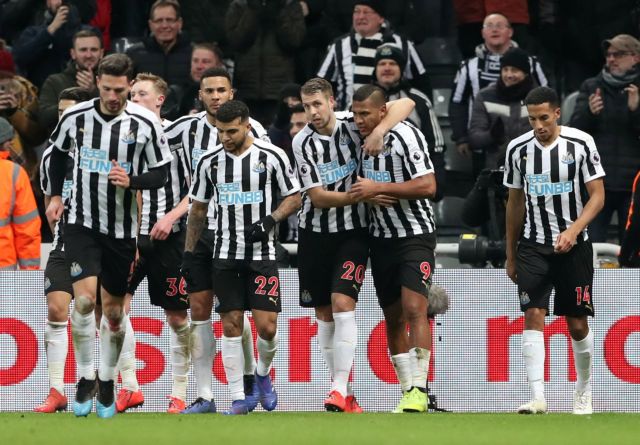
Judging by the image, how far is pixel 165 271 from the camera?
1134 centimetres

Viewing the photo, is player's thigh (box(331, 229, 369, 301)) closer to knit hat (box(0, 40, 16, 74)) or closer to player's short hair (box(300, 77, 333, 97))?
player's short hair (box(300, 77, 333, 97))

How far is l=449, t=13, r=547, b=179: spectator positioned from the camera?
13.9m

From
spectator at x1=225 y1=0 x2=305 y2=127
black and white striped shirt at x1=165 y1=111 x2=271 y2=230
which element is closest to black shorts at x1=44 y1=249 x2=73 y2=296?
black and white striped shirt at x1=165 y1=111 x2=271 y2=230

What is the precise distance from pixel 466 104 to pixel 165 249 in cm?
392

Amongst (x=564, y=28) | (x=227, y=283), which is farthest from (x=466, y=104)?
→ (x=227, y=283)

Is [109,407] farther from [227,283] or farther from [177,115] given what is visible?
[177,115]

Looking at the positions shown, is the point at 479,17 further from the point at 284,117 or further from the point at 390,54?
the point at 284,117

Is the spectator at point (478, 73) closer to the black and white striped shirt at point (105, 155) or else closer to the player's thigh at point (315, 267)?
the player's thigh at point (315, 267)

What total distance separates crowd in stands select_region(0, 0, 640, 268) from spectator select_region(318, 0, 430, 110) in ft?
0.04

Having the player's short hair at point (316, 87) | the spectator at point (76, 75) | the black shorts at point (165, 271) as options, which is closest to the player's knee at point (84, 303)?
the black shorts at point (165, 271)

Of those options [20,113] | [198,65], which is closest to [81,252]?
Result: [198,65]

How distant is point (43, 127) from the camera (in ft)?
46.0

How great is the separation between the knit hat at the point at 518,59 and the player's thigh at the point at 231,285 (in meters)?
4.00

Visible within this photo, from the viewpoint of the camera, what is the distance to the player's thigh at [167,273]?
1133 centimetres
